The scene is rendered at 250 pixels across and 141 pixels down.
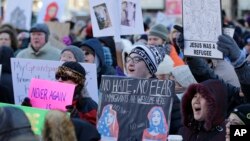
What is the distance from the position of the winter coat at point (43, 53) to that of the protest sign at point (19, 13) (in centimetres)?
369

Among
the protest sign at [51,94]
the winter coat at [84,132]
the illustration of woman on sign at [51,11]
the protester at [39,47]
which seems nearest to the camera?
the winter coat at [84,132]

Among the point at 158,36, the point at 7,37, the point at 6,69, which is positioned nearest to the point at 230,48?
the point at 6,69

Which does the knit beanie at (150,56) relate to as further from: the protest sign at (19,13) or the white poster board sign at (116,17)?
the protest sign at (19,13)

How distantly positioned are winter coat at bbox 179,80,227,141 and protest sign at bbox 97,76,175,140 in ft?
0.42

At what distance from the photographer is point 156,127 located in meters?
6.04

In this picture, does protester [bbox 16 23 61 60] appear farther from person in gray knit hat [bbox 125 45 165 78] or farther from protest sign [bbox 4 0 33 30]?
protest sign [bbox 4 0 33 30]

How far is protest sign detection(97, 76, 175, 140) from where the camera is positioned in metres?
6.10

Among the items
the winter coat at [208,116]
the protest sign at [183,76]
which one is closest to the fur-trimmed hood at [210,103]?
→ the winter coat at [208,116]

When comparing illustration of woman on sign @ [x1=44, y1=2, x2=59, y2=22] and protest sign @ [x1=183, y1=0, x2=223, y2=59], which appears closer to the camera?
protest sign @ [x1=183, y1=0, x2=223, y2=59]

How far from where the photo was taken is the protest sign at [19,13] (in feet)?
47.5

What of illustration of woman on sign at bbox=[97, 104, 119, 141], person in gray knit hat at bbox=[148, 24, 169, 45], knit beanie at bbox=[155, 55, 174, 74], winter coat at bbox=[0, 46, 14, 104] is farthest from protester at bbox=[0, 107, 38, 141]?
person in gray knit hat at bbox=[148, 24, 169, 45]

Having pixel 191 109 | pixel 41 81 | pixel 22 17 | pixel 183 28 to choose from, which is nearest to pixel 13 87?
pixel 41 81

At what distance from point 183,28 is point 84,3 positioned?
Result: 1406 inches

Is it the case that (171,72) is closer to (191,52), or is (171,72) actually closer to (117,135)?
(191,52)
